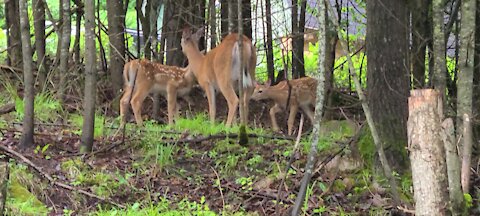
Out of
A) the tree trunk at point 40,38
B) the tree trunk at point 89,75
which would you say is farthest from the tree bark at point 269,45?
the tree trunk at point 89,75

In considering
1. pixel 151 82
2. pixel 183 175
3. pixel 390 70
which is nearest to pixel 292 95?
pixel 151 82

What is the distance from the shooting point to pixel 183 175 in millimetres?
6984

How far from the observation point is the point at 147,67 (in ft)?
33.5

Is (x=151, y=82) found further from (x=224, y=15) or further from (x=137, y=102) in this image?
(x=224, y=15)

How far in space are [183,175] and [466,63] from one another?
2.89 metres

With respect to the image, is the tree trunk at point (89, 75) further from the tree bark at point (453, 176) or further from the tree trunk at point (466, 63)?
the tree bark at point (453, 176)

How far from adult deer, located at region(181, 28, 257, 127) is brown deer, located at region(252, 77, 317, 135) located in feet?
3.71

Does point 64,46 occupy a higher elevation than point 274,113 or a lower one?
higher

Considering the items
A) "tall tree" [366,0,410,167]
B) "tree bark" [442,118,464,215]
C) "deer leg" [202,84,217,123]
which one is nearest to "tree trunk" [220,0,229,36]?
"deer leg" [202,84,217,123]

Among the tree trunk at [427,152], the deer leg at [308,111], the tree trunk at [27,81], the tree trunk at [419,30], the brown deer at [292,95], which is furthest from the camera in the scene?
the deer leg at [308,111]

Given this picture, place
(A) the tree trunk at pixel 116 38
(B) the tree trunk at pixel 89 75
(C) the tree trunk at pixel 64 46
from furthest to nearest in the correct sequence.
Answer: (A) the tree trunk at pixel 116 38 < (C) the tree trunk at pixel 64 46 < (B) the tree trunk at pixel 89 75

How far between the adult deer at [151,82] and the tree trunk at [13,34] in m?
2.21

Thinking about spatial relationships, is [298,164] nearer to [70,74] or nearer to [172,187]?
[172,187]

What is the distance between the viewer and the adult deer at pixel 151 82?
33.3ft
